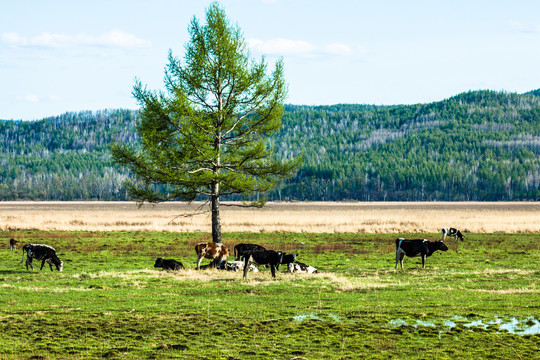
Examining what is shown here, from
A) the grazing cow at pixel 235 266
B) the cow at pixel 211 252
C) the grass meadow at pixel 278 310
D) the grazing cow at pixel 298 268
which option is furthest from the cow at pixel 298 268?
the cow at pixel 211 252

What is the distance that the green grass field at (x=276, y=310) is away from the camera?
40.5 ft

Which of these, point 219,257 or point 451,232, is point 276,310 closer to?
point 219,257

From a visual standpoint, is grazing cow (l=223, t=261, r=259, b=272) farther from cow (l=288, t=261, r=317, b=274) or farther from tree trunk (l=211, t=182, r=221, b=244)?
tree trunk (l=211, t=182, r=221, b=244)

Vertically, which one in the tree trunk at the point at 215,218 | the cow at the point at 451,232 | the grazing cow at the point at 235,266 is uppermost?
the tree trunk at the point at 215,218

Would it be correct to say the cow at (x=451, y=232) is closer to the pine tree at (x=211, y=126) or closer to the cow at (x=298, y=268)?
the pine tree at (x=211, y=126)

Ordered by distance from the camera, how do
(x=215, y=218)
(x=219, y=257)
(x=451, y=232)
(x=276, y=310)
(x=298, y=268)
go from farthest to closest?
(x=451, y=232), (x=215, y=218), (x=219, y=257), (x=298, y=268), (x=276, y=310)

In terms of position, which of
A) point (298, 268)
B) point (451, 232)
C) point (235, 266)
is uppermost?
point (451, 232)

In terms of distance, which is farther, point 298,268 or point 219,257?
point 219,257

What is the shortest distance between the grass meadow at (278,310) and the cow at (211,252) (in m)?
0.92

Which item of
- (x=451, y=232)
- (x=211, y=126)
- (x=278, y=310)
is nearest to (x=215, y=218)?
(x=211, y=126)

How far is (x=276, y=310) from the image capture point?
55.7 feet

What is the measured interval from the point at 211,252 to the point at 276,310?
1108 centimetres

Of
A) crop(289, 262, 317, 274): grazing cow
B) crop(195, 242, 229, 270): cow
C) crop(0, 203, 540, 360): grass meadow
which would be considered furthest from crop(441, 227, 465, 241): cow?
crop(195, 242, 229, 270): cow

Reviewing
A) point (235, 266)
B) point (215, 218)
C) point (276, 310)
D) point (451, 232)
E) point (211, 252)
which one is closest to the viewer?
point (276, 310)
